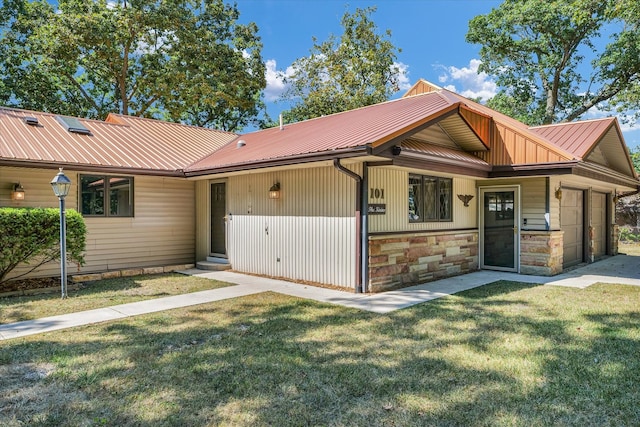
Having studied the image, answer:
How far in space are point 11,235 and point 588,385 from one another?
26.5ft

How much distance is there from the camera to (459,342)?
4.36 metres

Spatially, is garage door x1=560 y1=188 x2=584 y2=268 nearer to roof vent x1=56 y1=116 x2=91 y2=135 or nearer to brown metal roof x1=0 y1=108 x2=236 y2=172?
brown metal roof x1=0 y1=108 x2=236 y2=172

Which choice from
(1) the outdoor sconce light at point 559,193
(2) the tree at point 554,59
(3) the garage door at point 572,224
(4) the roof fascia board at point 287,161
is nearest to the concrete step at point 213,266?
(4) the roof fascia board at point 287,161

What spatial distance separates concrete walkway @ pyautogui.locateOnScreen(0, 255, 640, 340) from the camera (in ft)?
17.1

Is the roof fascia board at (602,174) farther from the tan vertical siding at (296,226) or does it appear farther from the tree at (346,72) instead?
the tree at (346,72)

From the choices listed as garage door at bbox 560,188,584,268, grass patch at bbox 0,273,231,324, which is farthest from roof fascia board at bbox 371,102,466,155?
garage door at bbox 560,188,584,268

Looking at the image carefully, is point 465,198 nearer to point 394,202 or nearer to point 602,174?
point 394,202

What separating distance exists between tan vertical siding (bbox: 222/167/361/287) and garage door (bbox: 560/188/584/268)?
237 inches

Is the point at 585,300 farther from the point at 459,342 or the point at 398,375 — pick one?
the point at 398,375

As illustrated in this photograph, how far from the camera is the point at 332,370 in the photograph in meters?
3.62

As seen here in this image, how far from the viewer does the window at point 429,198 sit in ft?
26.3

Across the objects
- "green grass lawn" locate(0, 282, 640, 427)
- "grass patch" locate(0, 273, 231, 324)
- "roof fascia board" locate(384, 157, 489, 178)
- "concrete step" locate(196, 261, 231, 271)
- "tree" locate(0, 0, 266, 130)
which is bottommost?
"green grass lawn" locate(0, 282, 640, 427)

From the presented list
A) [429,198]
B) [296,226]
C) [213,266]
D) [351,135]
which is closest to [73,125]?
[213,266]

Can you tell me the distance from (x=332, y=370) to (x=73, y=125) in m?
9.70
